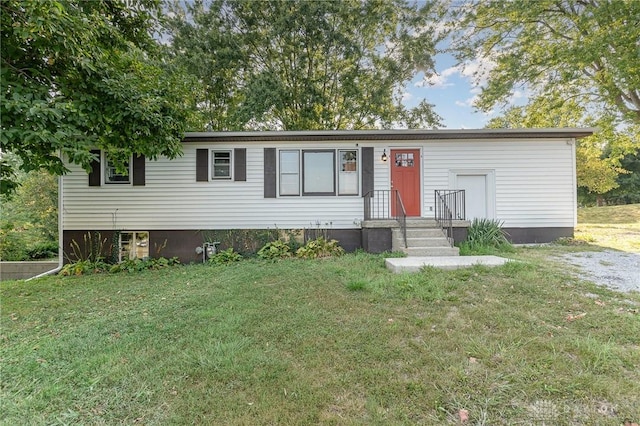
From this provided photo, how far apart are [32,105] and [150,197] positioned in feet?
13.7

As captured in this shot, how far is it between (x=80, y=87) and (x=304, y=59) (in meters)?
10.3

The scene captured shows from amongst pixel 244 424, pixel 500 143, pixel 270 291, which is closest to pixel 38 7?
pixel 270 291

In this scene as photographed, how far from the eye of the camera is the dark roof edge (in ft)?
24.6

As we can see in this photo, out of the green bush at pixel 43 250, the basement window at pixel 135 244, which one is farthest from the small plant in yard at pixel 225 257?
the green bush at pixel 43 250

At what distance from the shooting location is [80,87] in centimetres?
464

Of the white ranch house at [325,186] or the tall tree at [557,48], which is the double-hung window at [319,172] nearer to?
the white ranch house at [325,186]

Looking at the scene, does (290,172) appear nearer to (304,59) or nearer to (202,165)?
(202,165)

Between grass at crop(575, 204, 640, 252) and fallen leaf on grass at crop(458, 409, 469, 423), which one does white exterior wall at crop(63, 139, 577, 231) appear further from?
fallen leaf on grass at crop(458, 409, 469, 423)

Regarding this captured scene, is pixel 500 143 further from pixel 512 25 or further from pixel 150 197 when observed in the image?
pixel 150 197

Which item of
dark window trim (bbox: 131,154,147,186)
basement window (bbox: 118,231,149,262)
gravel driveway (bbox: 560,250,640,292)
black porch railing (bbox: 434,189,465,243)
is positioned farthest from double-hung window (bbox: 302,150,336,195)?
gravel driveway (bbox: 560,250,640,292)

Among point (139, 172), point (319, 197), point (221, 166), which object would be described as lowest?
point (319, 197)

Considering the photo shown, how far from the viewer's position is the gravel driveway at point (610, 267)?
162 inches

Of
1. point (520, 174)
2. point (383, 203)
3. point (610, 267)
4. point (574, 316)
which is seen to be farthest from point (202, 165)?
point (610, 267)

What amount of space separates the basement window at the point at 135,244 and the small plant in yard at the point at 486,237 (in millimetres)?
8086
